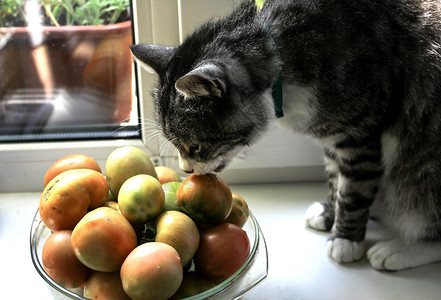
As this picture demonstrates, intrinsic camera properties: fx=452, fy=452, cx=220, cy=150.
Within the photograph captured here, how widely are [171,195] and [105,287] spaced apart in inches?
8.4

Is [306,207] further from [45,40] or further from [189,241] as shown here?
[45,40]

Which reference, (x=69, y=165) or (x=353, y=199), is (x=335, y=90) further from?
(x=69, y=165)

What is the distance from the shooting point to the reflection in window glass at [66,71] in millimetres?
1317

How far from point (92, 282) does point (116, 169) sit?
23 cm

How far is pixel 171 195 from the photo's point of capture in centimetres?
87

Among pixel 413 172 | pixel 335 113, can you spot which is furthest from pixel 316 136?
pixel 413 172

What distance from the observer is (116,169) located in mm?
889

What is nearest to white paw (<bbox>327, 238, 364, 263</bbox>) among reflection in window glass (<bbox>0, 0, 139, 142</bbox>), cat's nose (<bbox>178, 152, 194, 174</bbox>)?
cat's nose (<bbox>178, 152, 194, 174</bbox>)

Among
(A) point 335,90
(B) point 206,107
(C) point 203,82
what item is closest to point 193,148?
(B) point 206,107

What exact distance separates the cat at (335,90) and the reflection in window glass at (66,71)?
0.40 m

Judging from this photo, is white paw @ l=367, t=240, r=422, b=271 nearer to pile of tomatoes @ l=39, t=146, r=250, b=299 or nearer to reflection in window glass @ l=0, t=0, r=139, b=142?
pile of tomatoes @ l=39, t=146, r=250, b=299

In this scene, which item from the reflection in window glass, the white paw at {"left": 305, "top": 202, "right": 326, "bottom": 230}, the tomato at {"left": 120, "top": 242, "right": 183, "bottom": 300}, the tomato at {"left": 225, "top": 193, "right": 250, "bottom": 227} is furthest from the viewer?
the reflection in window glass

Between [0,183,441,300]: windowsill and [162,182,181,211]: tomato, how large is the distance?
0.26m

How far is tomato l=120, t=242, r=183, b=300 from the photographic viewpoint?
69 cm
